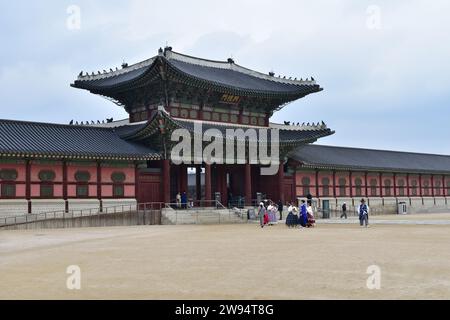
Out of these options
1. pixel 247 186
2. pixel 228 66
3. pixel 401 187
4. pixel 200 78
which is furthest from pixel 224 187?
pixel 401 187

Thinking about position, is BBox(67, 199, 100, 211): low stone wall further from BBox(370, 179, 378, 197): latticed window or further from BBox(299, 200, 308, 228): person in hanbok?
BBox(370, 179, 378, 197): latticed window

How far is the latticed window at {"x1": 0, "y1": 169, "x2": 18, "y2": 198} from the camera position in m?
34.8

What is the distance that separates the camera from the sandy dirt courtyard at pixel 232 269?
33.6 feet

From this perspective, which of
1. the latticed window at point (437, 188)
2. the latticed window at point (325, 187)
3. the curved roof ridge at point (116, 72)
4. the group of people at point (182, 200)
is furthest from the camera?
the latticed window at point (437, 188)

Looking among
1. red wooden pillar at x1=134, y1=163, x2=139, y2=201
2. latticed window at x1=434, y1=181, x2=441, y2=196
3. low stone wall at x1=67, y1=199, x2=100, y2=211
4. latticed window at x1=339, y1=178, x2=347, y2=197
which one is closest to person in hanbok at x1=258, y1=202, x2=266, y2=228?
red wooden pillar at x1=134, y1=163, x2=139, y2=201

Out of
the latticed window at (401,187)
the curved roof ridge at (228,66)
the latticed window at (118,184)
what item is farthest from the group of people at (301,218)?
the latticed window at (401,187)

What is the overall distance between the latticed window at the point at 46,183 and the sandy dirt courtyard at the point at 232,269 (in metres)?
15.9

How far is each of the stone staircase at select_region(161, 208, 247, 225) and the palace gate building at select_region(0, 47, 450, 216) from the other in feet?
6.20

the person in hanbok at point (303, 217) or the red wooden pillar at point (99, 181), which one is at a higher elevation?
the red wooden pillar at point (99, 181)

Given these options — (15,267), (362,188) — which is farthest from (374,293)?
(362,188)

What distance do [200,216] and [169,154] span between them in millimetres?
5208

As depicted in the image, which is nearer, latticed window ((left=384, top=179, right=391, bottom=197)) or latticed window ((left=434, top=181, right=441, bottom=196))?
latticed window ((left=384, top=179, right=391, bottom=197))

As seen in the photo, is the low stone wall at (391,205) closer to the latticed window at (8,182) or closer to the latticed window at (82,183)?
the latticed window at (82,183)
